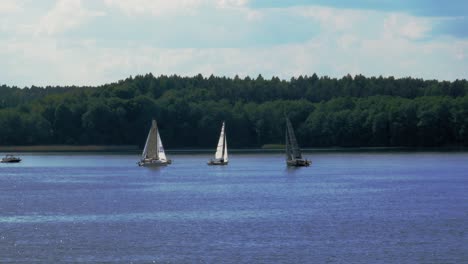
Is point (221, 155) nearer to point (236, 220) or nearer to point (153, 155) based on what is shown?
point (153, 155)

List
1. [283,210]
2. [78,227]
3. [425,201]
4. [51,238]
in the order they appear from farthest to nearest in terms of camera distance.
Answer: [425,201] < [283,210] < [78,227] < [51,238]

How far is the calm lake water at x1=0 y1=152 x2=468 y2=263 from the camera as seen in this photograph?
1914 inches

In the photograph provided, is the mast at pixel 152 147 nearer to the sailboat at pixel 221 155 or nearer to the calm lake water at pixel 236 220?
the sailboat at pixel 221 155

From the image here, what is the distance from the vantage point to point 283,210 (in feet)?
233

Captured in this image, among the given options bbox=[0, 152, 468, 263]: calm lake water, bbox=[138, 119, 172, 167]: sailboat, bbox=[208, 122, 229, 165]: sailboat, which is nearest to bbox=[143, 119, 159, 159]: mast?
bbox=[138, 119, 172, 167]: sailboat

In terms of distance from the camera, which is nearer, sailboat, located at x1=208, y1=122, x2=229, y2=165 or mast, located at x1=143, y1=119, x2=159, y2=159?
mast, located at x1=143, y1=119, x2=159, y2=159

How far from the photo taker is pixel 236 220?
63.9 m

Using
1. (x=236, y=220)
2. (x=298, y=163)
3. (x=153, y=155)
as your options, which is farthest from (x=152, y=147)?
(x=236, y=220)

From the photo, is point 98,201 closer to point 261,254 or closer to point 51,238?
point 51,238

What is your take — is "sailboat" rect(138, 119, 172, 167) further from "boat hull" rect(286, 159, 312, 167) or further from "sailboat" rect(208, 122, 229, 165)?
"boat hull" rect(286, 159, 312, 167)

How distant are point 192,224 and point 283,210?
1133cm

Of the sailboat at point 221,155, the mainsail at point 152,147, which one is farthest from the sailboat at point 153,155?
the sailboat at point 221,155

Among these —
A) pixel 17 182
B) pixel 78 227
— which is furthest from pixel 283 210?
pixel 17 182

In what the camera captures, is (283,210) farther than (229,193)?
No
